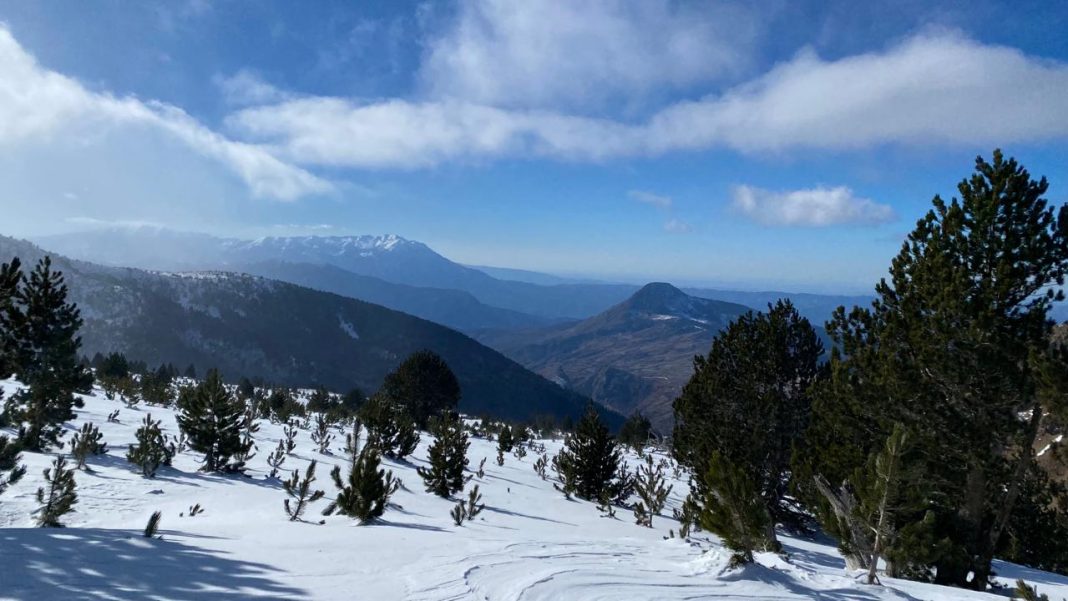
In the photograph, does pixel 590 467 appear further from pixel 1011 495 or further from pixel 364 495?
pixel 1011 495

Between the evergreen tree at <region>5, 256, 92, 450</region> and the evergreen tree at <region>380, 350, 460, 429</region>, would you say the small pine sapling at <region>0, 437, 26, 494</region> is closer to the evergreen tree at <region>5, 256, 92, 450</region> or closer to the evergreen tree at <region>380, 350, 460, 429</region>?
the evergreen tree at <region>5, 256, 92, 450</region>

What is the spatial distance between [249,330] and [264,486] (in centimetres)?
20628

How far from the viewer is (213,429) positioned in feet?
56.7

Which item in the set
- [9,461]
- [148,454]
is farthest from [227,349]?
[9,461]

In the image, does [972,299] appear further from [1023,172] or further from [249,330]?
[249,330]

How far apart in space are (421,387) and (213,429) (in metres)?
21.5

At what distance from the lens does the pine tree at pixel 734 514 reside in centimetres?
704

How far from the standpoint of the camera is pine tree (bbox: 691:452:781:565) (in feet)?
23.1

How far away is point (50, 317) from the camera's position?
16844mm

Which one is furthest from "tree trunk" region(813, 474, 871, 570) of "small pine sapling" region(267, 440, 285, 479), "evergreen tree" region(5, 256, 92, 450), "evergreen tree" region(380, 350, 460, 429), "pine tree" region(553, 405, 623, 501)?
"evergreen tree" region(380, 350, 460, 429)

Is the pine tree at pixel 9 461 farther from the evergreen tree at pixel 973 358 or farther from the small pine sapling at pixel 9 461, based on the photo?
the evergreen tree at pixel 973 358

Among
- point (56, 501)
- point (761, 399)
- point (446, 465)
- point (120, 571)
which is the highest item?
point (761, 399)

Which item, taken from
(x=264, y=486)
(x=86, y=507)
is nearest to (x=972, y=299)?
(x=264, y=486)

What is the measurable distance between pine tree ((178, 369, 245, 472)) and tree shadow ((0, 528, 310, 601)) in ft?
36.3
